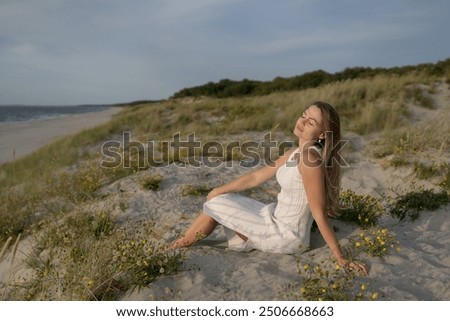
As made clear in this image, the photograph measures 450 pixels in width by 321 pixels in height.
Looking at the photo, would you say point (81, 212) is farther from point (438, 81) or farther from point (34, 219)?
point (438, 81)

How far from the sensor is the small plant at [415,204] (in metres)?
5.26

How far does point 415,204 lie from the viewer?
17.5ft

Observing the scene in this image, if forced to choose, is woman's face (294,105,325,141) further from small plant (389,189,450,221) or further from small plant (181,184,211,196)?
small plant (181,184,211,196)

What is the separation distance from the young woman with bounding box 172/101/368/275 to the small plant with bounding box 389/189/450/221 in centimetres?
124

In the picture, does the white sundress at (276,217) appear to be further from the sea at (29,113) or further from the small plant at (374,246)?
the sea at (29,113)

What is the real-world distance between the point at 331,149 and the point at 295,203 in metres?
0.57

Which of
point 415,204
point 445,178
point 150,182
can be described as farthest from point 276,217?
point 445,178

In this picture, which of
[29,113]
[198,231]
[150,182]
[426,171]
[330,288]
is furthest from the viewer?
[29,113]

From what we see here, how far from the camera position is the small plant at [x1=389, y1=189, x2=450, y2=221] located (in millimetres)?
5258

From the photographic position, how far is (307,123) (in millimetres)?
3900

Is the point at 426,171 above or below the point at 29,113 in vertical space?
below

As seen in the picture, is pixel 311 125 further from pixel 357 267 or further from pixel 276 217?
pixel 357 267

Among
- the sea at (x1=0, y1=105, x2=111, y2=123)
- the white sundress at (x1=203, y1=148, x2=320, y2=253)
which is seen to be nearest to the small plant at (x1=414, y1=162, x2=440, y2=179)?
the white sundress at (x1=203, y1=148, x2=320, y2=253)
